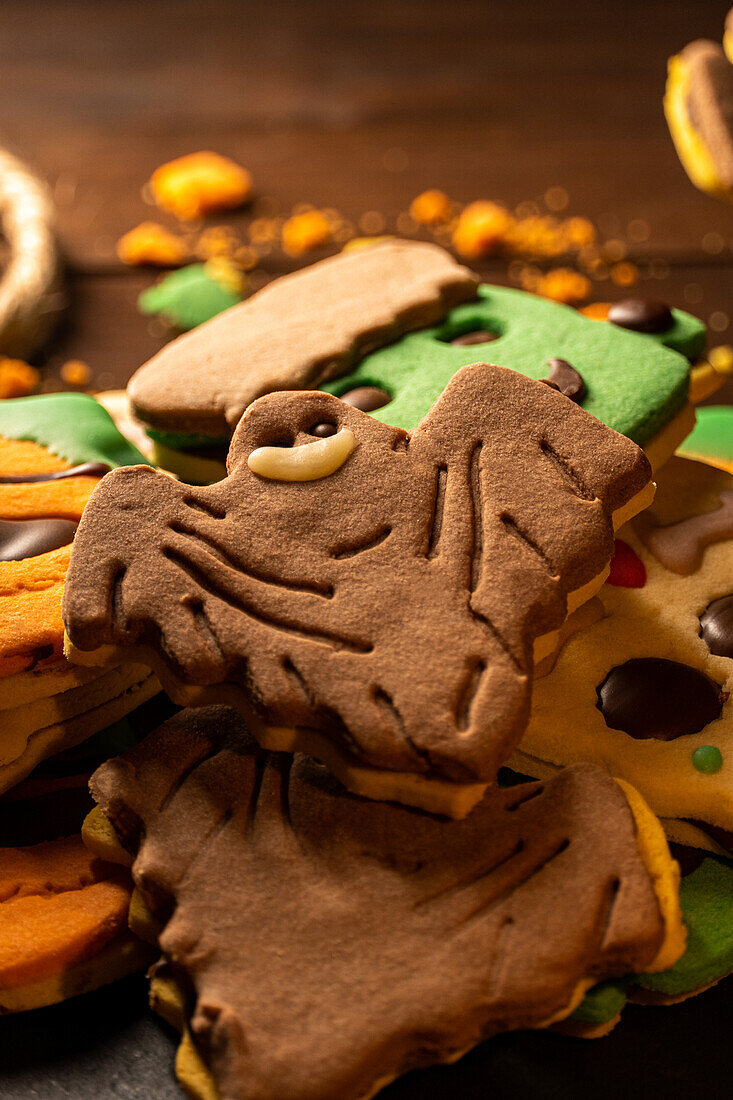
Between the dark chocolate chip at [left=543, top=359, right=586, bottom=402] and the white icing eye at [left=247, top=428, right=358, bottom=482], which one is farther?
the dark chocolate chip at [left=543, top=359, right=586, bottom=402]

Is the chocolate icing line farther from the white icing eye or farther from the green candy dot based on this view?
the white icing eye

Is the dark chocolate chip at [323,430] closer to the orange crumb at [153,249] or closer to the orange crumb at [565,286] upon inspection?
the orange crumb at [565,286]

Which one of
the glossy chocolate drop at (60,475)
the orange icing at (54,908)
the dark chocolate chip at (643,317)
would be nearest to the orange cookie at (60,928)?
the orange icing at (54,908)

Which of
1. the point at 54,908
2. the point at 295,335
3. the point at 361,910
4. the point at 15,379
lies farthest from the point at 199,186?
the point at 361,910

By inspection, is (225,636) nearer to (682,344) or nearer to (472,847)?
(472,847)

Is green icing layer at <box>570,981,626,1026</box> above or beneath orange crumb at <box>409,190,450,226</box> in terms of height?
beneath

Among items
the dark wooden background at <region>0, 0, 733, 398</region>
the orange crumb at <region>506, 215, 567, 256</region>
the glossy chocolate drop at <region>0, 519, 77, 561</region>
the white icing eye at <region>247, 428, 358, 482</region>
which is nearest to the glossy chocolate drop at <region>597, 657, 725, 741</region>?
the white icing eye at <region>247, 428, 358, 482</region>
